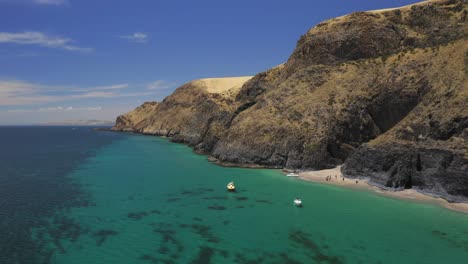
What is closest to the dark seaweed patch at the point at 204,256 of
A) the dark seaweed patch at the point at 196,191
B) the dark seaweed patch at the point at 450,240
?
the dark seaweed patch at the point at 196,191

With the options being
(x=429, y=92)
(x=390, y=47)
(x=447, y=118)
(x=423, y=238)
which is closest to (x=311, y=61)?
(x=390, y=47)

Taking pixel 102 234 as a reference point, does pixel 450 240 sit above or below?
above

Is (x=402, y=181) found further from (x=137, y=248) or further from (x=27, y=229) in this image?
(x=27, y=229)

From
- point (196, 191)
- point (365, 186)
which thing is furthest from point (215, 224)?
point (365, 186)

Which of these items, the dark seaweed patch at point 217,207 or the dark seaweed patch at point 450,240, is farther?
the dark seaweed patch at point 217,207

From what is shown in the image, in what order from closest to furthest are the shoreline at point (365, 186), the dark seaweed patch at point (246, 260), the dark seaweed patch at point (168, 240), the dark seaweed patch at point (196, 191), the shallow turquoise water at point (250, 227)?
the dark seaweed patch at point (246, 260)
the shallow turquoise water at point (250, 227)
the dark seaweed patch at point (168, 240)
the shoreline at point (365, 186)
the dark seaweed patch at point (196, 191)

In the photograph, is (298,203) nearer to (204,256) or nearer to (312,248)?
(312,248)

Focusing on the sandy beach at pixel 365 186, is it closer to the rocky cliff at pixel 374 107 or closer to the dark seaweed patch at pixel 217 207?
the rocky cliff at pixel 374 107

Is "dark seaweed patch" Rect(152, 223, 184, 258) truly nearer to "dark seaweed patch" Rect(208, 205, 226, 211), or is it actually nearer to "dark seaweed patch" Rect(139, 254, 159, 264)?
"dark seaweed patch" Rect(139, 254, 159, 264)
